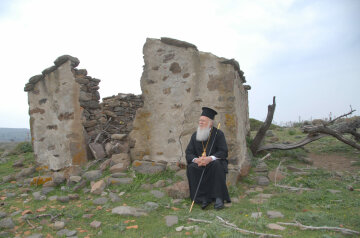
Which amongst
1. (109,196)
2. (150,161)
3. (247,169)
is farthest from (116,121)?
(247,169)

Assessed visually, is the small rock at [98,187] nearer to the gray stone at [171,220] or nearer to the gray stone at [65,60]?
the gray stone at [171,220]

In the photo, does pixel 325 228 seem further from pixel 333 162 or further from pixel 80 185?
pixel 333 162

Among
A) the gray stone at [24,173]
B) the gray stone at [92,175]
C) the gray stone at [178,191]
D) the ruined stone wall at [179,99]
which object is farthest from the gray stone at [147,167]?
the gray stone at [24,173]

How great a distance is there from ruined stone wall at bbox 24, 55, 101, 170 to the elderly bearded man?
3.28 meters

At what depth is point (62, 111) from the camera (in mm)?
6230

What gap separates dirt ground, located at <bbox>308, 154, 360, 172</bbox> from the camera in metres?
6.20

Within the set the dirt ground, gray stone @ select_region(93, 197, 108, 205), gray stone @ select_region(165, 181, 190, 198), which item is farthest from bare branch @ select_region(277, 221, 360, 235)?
the dirt ground

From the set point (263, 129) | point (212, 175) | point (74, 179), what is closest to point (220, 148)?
point (212, 175)

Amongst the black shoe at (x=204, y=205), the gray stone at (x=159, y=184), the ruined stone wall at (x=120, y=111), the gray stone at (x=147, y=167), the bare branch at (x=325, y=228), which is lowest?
the black shoe at (x=204, y=205)

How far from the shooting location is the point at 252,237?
2426 mm

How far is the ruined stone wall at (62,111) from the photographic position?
6.14 meters

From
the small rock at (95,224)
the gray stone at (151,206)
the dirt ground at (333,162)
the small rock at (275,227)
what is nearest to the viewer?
the small rock at (275,227)

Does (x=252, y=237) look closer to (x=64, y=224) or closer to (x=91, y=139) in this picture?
(x=64, y=224)

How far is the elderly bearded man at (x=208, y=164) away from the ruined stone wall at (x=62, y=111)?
3.28 meters
